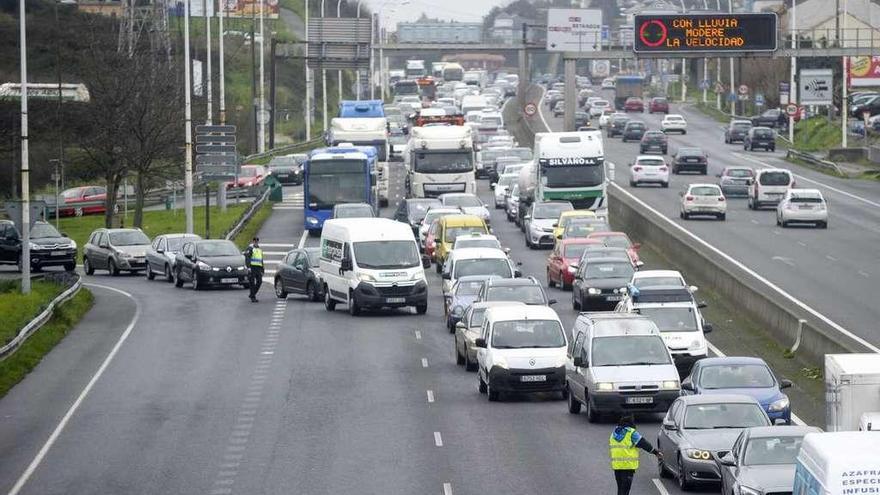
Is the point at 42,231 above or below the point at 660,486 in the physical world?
above

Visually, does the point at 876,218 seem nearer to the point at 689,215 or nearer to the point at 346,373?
the point at 689,215

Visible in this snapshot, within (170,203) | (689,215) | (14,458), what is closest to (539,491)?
(14,458)

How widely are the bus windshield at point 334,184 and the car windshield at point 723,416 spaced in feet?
131

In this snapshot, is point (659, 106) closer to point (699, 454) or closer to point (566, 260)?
point (566, 260)

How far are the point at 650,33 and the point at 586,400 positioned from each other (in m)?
46.9

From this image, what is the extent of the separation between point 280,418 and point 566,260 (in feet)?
62.1

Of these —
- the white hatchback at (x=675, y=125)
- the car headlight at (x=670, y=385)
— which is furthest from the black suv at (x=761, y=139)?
the car headlight at (x=670, y=385)

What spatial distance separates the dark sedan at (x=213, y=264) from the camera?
165 feet

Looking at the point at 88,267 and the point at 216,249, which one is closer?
the point at 216,249

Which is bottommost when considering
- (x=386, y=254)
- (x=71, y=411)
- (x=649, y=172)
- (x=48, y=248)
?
(x=71, y=411)

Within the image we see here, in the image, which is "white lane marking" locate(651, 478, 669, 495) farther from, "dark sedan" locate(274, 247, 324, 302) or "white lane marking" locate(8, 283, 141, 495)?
"dark sedan" locate(274, 247, 324, 302)

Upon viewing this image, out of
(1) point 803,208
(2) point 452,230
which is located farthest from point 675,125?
(2) point 452,230

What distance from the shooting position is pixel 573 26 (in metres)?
99.9

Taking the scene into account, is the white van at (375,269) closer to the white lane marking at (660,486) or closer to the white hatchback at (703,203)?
the white lane marking at (660,486)
